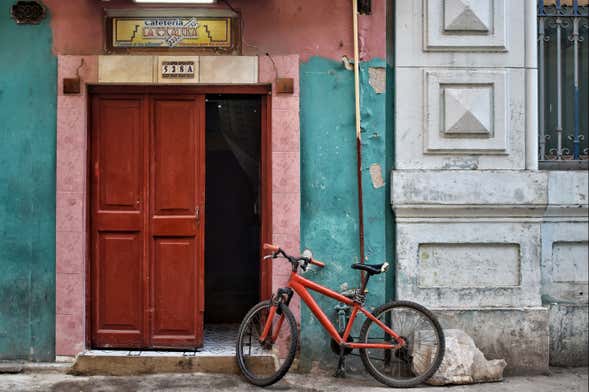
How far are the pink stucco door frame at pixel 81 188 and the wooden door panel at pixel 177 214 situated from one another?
0.68 m

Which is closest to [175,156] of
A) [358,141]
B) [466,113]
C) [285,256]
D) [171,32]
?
[171,32]

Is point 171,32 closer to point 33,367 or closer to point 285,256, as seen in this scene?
point 285,256

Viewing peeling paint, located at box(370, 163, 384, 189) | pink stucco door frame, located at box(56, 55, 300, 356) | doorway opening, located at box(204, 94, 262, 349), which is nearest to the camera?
pink stucco door frame, located at box(56, 55, 300, 356)

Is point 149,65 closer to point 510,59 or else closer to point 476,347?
point 510,59

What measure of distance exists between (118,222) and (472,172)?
351 centimetres

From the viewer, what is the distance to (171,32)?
6953 millimetres

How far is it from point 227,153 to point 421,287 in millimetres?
2887

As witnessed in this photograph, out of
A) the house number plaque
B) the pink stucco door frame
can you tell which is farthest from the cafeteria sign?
the pink stucco door frame

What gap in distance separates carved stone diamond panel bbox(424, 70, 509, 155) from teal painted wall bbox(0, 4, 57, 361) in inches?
145

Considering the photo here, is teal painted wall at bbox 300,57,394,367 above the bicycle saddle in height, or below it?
above

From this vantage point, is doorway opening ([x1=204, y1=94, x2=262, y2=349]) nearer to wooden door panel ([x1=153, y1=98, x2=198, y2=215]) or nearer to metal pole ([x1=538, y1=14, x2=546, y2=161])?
wooden door panel ([x1=153, y1=98, x2=198, y2=215])

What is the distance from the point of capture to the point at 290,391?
20.9 ft

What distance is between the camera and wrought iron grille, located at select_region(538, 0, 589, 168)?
728 cm

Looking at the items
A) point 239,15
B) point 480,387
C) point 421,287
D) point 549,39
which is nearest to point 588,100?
point 549,39
